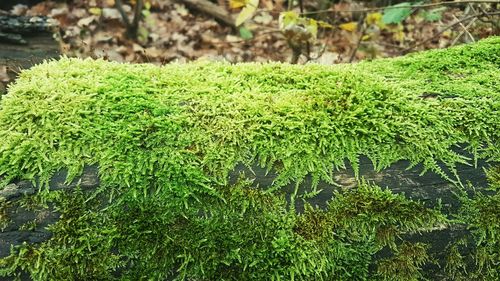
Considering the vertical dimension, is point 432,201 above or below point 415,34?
Answer: above

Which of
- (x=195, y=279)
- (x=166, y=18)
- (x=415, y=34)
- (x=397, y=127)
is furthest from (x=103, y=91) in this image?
(x=415, y=34)

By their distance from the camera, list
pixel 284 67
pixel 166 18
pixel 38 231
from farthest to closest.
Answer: pixel 166 18 < pixel 284 67 < pixel 38 231

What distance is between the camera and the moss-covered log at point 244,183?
5.05ft

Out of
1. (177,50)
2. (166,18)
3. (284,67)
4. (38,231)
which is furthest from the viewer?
(166,18)

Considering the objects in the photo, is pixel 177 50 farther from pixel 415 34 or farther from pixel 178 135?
pixel 178 135

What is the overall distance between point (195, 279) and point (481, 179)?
1.25 m

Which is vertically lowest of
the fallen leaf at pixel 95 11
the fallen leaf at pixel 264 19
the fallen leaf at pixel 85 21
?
the fallen leaf at pixel 264 19

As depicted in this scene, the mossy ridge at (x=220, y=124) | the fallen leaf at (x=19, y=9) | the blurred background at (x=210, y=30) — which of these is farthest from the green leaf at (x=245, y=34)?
the mossy ridge at (x=220, y=124)

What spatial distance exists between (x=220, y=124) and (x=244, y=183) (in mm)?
262

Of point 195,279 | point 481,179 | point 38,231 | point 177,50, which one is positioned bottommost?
point 177,50

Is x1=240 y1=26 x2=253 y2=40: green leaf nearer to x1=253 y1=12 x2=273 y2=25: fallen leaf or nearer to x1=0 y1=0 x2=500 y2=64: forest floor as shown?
x1=0 y1=0 x2=500 y2=64: forest floor

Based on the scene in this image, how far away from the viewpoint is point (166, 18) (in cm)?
697

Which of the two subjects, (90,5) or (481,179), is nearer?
(481,179)

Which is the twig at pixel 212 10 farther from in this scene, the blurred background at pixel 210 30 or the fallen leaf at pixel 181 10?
the fallen leaf at pixel 181 10
